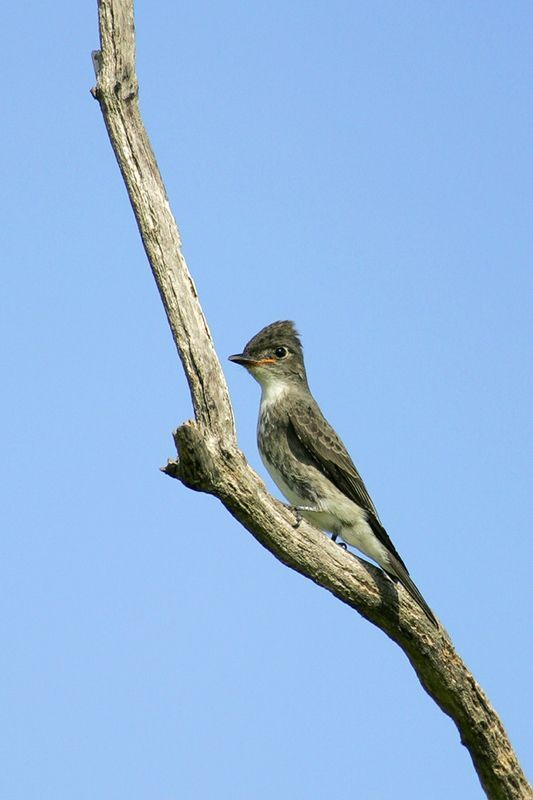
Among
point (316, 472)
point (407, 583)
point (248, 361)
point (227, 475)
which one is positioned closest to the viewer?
point (227, 475)

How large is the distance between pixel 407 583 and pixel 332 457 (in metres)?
1.46

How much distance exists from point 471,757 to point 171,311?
13.5 feet

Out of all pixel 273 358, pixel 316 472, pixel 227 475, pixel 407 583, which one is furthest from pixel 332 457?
pixel 227 475

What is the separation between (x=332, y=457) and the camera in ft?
33.8

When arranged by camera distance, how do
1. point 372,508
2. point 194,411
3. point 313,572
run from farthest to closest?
1. point 372,508
2. point 313,572
3. point 194,411

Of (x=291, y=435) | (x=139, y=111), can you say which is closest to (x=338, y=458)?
(x=291, y=435)

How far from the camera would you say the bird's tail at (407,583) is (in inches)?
360

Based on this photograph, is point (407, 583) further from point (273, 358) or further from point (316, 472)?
point (273, 358)

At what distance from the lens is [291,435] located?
10.5 m

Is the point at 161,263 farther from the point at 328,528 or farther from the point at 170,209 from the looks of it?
the point at 328,528

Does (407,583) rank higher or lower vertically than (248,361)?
lower

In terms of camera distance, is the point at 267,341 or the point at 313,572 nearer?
the point at 313,572

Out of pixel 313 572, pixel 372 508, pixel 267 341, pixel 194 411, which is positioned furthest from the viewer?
pixel 267 341

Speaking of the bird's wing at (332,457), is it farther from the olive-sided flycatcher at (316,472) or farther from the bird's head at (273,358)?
the bird's head at (273,358)
